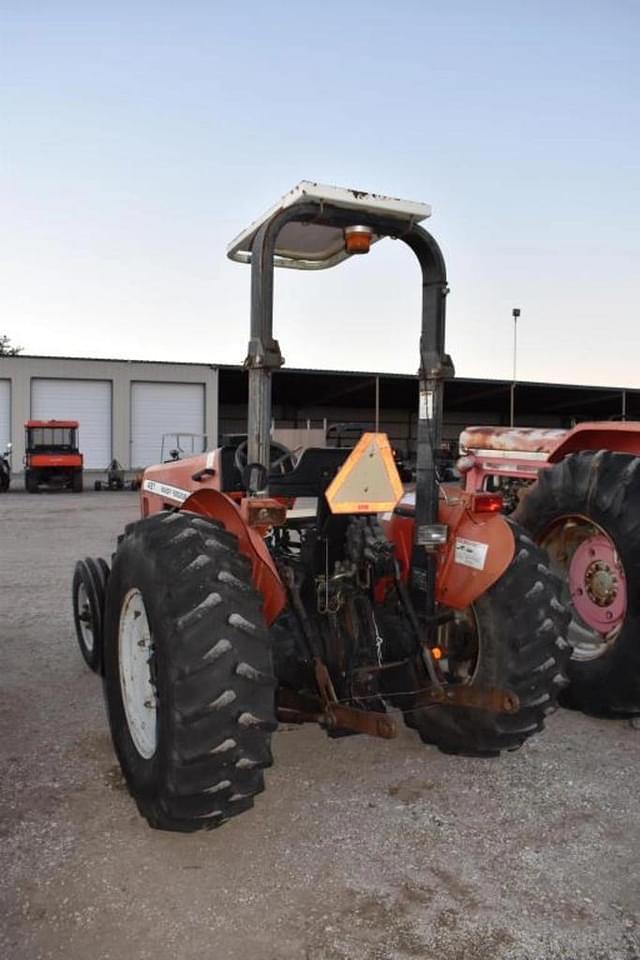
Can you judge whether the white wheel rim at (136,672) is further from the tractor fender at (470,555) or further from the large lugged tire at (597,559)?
the large lugged tire at (597,559)

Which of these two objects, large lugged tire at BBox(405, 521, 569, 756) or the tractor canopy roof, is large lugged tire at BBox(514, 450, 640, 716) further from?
the tractor canopy roof

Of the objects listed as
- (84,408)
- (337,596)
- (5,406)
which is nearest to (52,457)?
(5,406)

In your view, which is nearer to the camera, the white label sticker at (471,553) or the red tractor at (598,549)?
the white label sticker at (471,553)

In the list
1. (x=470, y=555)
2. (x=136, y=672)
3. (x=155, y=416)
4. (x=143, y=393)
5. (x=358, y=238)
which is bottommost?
(x=136, y=672)

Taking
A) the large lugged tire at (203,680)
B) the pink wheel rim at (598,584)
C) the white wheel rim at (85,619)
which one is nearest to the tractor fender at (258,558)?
the large lugged tire at (203,680)

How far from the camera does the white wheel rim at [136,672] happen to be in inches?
135

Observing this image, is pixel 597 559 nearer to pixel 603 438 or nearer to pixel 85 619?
pixel 603 438

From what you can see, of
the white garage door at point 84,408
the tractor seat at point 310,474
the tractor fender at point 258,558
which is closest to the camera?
the tractor fender at point 258,558

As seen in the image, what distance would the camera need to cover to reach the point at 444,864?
9.96ft

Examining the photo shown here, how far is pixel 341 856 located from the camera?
10.1 ft

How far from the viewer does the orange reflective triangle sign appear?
331cm

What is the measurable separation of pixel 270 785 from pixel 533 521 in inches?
94.7

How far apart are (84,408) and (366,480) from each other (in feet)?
102

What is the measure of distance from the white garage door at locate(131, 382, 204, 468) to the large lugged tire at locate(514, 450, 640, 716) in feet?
95.9
